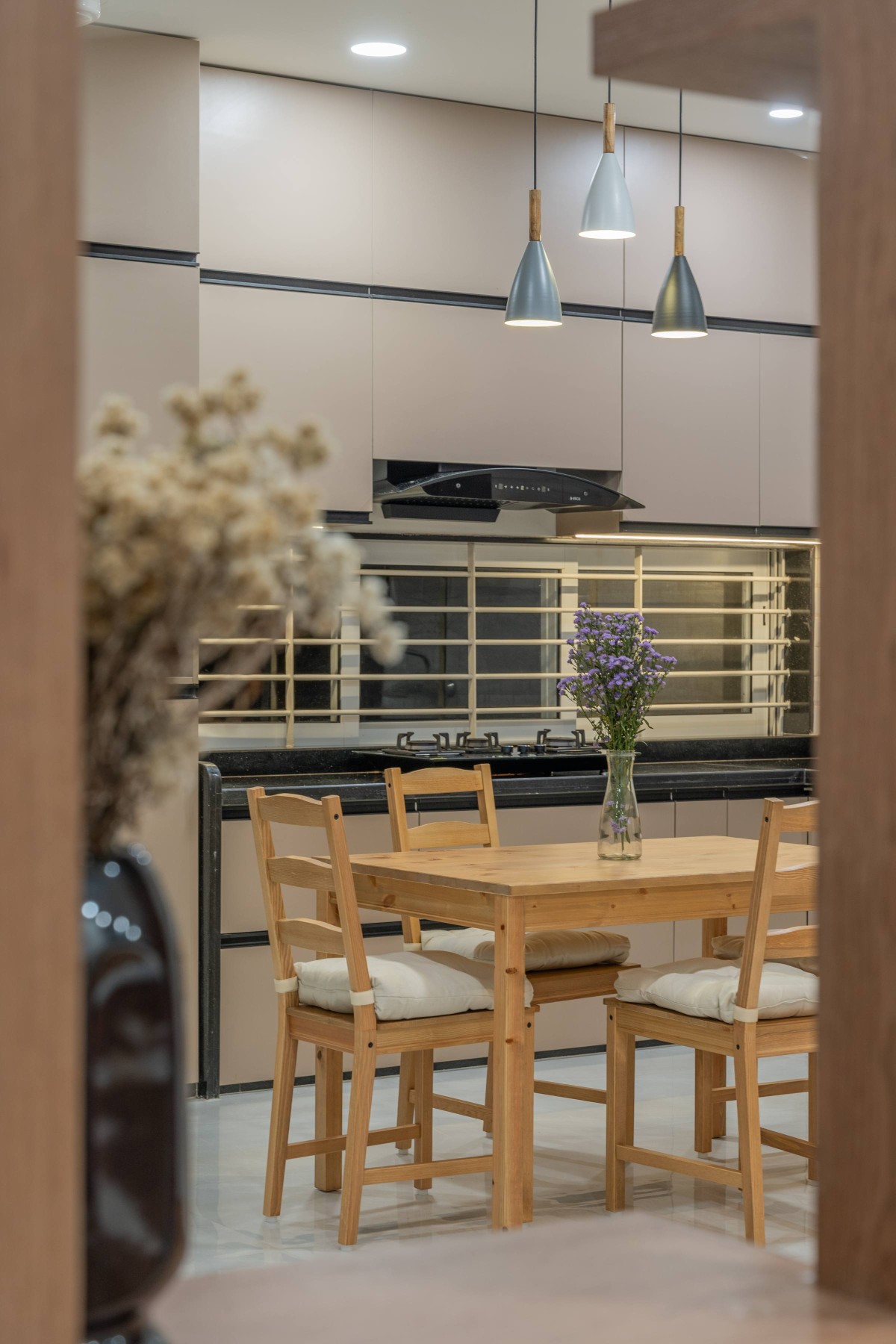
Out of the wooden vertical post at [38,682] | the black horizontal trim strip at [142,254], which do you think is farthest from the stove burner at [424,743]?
the wooden vertical post at [38,682]

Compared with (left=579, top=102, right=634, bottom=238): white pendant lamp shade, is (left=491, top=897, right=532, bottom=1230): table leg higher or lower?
lower

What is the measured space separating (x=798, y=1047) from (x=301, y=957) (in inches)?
69.4

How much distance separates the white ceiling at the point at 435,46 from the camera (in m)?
4.47

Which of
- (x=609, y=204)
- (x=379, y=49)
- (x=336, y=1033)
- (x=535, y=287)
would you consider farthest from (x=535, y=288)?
(x=336, y=1033)

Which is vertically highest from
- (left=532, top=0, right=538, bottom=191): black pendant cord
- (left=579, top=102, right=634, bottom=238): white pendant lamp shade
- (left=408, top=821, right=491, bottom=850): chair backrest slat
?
(left=532, top=0, right=538, bottom=191): black pendant cord

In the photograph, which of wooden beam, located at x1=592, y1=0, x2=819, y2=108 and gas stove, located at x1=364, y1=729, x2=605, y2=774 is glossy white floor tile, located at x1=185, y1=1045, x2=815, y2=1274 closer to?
gas stove, located at x1=364, y1=729, x2=605, y2=774

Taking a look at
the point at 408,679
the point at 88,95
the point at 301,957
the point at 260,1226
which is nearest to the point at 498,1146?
the point at 260,1226

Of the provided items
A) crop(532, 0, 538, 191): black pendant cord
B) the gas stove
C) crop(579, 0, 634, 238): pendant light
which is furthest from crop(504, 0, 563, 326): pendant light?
the gas stove

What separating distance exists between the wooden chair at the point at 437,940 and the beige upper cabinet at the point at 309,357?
3.70ft

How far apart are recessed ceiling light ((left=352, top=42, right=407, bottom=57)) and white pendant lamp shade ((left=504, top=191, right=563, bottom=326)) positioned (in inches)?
43.3

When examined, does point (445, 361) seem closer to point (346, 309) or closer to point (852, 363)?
point (346, 309)

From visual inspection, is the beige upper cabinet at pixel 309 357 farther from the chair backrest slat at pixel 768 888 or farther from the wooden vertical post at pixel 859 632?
the wooden vertical post at pixel 859 632

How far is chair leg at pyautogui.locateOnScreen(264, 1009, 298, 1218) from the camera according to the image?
11.8 ft

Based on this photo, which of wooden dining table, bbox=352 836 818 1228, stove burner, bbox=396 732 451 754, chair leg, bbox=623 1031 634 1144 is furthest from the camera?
stove burner, bbox=396 732 451 754
